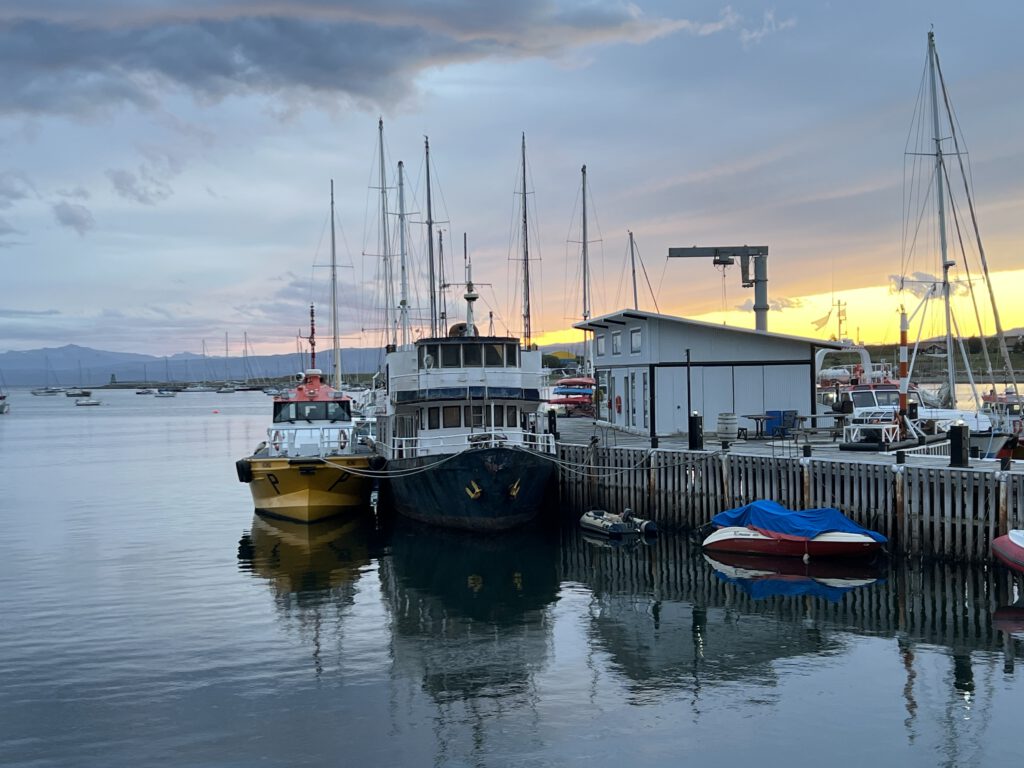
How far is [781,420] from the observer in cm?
3538

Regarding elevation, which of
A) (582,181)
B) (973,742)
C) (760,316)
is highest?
(582,181)

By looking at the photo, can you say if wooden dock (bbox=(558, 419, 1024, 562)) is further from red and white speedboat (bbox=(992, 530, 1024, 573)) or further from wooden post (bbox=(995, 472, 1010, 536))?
red and white speedboat (bbox=(992, 530, 1024, 573))

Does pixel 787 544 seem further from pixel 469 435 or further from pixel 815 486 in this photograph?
pixel 469 435

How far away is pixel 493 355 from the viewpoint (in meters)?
31.8

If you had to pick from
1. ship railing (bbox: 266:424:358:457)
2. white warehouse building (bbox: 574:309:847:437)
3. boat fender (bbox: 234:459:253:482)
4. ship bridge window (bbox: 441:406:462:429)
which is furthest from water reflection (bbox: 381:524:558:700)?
white warehouse building (bbox: 574:309:847:437)

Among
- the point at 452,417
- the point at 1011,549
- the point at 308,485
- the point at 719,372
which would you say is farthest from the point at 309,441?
the point at 1011,549

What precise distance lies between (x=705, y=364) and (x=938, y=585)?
16.5 m

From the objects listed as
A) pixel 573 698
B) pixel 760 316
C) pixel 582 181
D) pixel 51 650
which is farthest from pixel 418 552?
pixel 582 181

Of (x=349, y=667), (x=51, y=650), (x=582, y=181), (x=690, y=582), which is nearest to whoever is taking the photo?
(x=349, y=667)

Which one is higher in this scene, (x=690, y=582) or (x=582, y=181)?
(x=582, y=181)

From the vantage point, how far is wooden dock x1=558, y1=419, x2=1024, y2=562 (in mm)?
22797

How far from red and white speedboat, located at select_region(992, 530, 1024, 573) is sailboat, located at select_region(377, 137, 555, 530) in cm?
1327

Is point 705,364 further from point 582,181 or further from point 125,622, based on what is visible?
point 582,181

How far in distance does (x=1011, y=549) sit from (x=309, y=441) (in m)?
24.7
